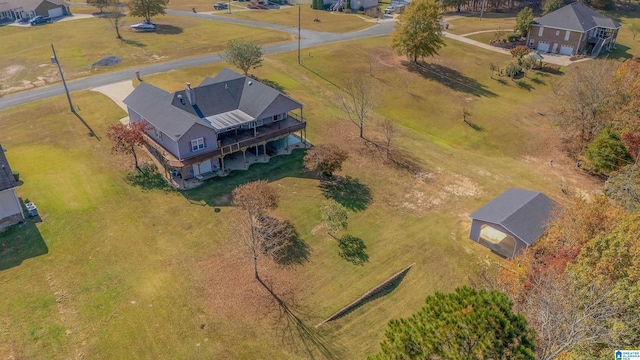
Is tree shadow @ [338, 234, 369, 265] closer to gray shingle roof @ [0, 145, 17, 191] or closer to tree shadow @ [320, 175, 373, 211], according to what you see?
tree shadow @ [320, 175, 373, 211]

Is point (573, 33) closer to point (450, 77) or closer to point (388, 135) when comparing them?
point (450, 77)

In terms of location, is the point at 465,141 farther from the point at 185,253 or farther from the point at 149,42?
the point at 149,42

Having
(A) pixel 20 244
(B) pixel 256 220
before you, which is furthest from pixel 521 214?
(A) pixel 20 244

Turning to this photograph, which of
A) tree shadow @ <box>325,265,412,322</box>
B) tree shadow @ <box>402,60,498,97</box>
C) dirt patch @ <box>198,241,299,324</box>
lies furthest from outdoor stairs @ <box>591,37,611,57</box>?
dirt patch @ <box>198,241,299,324</box>

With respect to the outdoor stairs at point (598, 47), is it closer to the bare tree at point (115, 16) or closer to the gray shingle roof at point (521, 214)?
the gray shingle roof at point (521, 214)

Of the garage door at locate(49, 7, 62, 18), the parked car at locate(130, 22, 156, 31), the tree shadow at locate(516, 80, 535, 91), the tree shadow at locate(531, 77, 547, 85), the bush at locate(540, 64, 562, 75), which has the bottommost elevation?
the tree shadow at locate(516, 80, 535, 91)

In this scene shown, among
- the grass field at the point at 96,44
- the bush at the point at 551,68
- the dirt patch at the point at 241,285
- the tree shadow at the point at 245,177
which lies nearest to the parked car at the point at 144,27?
the grass field at the point at 96,44
